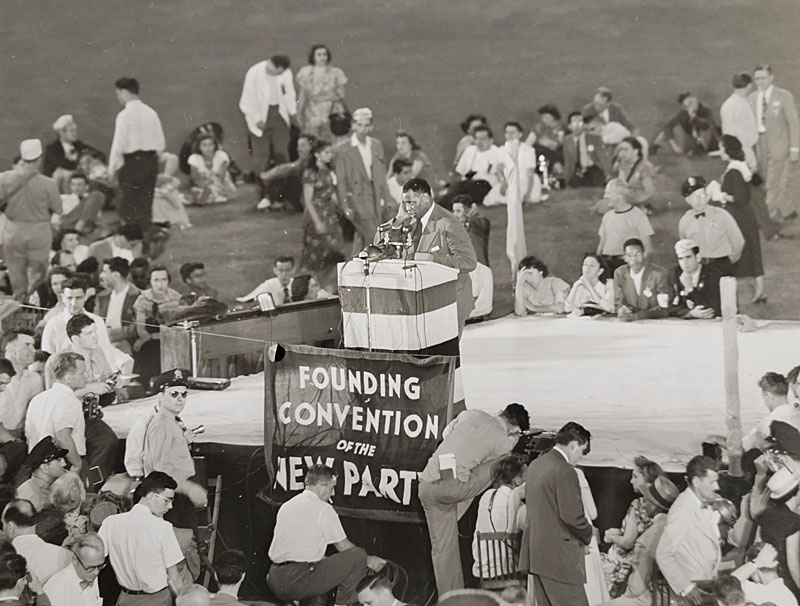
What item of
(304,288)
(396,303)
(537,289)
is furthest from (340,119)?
(537,289)

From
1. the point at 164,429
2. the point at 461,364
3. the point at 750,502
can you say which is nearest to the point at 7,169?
the point at 164,429

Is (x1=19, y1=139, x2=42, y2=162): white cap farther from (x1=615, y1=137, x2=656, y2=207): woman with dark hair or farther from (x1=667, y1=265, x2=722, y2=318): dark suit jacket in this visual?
(x1=667, y1=265, x2=722, y2=318): dark suit jacket

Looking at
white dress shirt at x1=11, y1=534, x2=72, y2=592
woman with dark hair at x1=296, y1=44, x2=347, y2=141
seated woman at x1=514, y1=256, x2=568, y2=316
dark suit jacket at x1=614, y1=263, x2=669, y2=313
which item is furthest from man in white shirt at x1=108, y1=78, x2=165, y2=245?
dark suit jacket at x1=614, y1=263, x2=669, y2=313

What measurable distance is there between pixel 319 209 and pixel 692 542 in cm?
371

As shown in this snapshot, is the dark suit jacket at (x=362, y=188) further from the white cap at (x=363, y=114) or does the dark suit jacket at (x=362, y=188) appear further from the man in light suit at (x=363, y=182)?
the white cap at (x=363, y=114)

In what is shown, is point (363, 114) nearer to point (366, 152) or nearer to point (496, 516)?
point (366, 152)

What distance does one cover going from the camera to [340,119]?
33.9 ft

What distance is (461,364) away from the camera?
9609 mm

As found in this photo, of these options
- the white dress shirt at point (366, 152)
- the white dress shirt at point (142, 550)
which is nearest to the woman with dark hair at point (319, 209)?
the white dress shirt at point (366, 152)

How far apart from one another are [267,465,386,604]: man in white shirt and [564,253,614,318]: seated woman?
6.95 ft

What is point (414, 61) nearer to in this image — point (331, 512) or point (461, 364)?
point (461, 364)

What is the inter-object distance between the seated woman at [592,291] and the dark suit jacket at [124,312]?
3.30 meters

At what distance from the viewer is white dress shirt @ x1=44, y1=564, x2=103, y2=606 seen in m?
9.41

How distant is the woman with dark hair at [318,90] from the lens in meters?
10.3
